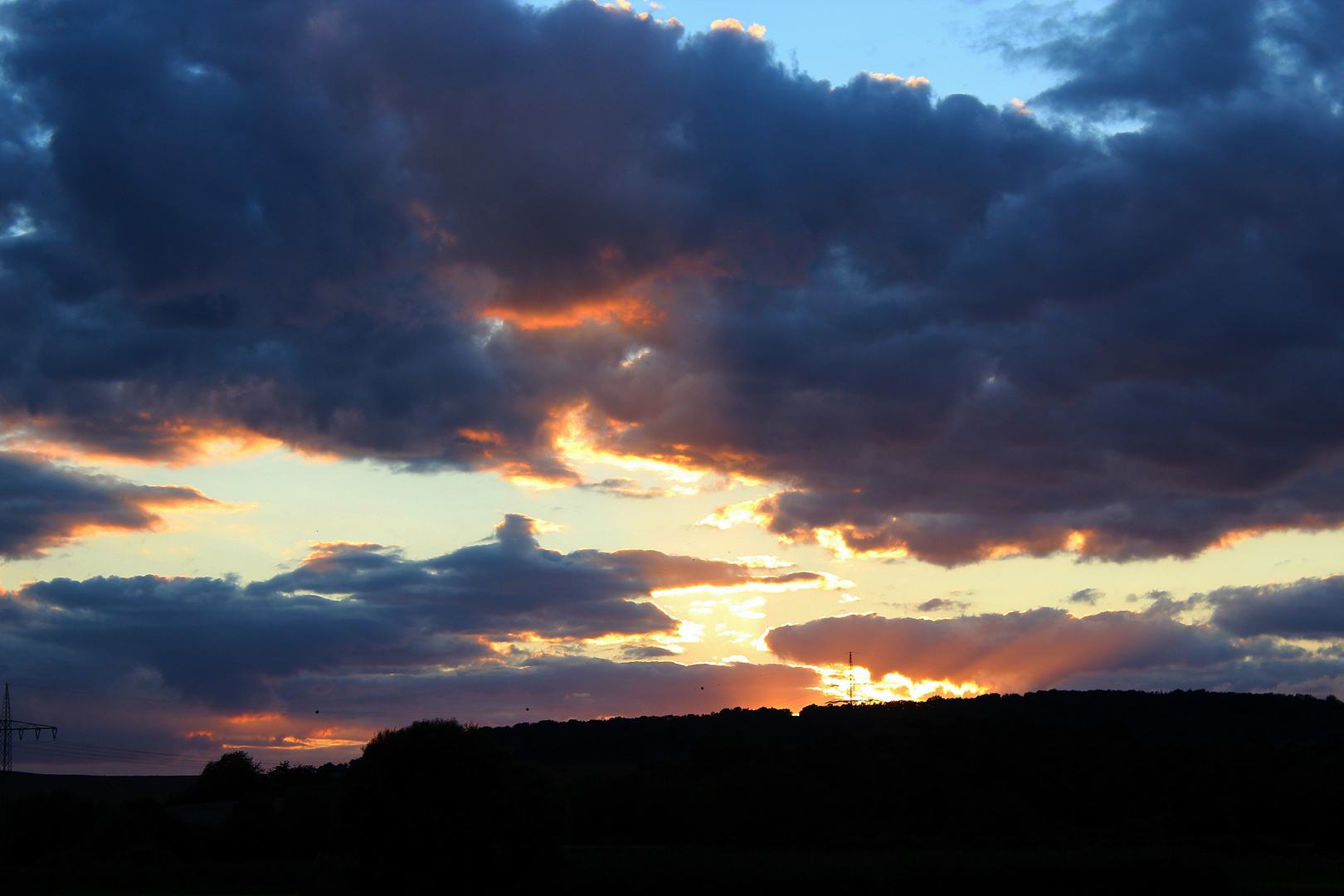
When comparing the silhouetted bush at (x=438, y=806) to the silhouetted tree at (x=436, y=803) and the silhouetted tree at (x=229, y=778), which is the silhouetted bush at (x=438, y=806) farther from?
the silhouetted tree at (x=229, y=778)

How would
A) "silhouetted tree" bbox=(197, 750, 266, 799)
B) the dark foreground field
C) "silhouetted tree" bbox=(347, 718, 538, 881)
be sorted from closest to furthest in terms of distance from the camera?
"silhouetted tree" bbox=(347, 718, 538, 881), the dark foreground field, "silhouetted tree" bbox=(197, 750, 266, 799)

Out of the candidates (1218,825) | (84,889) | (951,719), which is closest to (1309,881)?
(1218,825)

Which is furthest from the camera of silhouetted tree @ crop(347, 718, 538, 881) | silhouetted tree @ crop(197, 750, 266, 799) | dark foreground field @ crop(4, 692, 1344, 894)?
silhouetted tree @ crop(197, 750, 266, 799)

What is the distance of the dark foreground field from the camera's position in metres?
60.2

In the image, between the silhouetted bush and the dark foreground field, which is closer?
the silhouetted bush

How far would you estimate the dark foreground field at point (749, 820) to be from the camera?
60250mm

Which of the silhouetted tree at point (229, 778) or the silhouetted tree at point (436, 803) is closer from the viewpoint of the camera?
the silhouetted tree at point (436, 803)

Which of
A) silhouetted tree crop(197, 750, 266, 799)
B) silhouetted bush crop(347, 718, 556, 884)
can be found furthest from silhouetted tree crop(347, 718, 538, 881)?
silhouetted tree crop(197, 750, 266, 799)

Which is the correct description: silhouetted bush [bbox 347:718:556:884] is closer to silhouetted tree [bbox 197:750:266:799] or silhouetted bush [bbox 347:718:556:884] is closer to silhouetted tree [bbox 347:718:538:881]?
silhouetted tree [bbox 347:718:538:881]

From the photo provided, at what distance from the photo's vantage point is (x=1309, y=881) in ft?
221

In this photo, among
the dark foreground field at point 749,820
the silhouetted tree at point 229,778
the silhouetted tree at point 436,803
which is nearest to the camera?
the silhouetted tree at point 436,803

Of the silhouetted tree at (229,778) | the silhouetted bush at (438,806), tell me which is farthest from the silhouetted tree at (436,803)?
the silhouetted tree at (229,778)

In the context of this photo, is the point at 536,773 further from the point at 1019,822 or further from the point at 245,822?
the point at 1019,822

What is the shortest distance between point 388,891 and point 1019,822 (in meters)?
72.2
